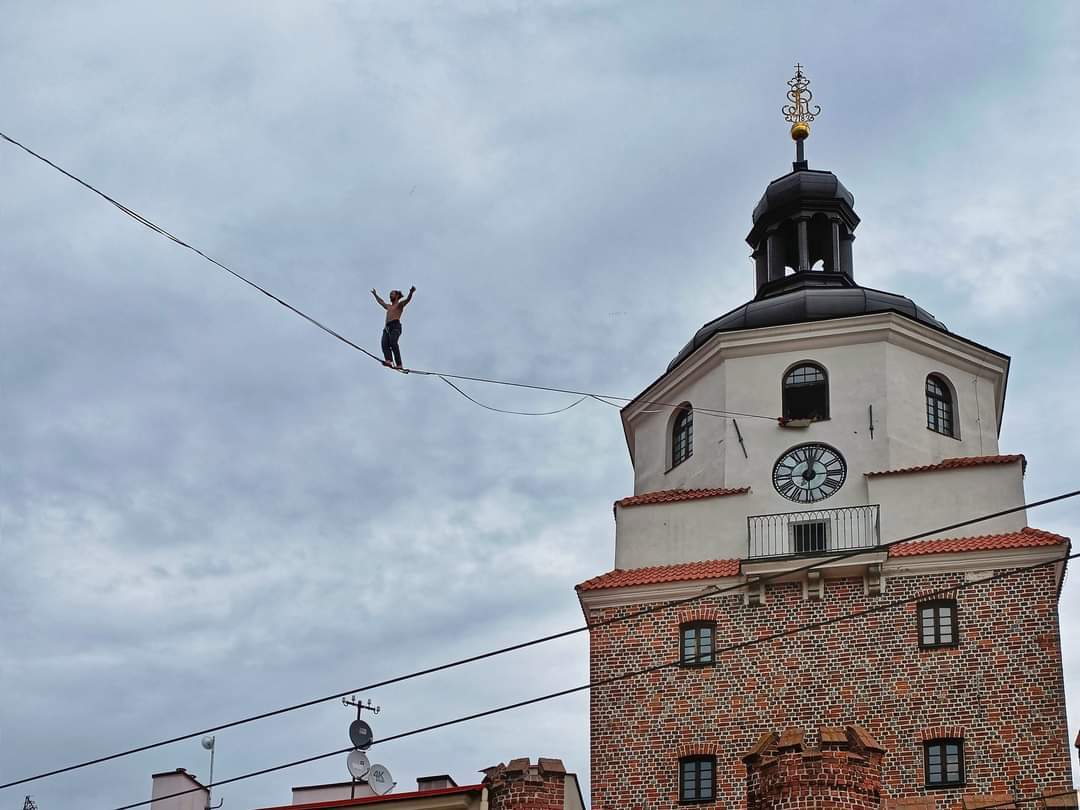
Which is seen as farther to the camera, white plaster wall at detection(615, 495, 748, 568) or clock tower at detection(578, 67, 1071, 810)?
white plaster wall at detection(615, 495, 748, 568)

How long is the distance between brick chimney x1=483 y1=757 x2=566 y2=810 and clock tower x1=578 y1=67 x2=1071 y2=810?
3.98 meters

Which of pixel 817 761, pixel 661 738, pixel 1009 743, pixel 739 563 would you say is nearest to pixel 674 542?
pixel 739 563

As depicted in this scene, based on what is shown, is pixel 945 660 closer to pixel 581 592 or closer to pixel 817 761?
pixel 581 592

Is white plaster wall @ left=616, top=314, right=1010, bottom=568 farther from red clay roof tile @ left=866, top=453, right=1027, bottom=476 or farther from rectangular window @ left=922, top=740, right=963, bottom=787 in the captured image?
rectangular window @ left=922, top=740, right=963, bottom=787

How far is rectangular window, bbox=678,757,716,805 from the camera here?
115 feet

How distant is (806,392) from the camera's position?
129 feet

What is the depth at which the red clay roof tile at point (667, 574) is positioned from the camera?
37375mm

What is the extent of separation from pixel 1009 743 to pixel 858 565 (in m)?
3.95

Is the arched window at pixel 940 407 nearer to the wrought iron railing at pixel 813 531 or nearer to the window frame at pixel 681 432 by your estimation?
the wrought iron railing at pixel 813 531

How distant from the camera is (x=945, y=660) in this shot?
1394 inches

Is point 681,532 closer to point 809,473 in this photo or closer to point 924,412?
point 809,473

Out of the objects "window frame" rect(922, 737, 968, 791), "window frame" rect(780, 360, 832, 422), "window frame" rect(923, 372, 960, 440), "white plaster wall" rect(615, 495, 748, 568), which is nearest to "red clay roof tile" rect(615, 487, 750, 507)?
"white plaster wall" rect(615, 495, 748, 568)

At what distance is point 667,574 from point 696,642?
55.1 inches

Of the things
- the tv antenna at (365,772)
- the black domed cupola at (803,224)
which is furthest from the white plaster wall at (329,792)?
the black domed cupola at (803,224)
